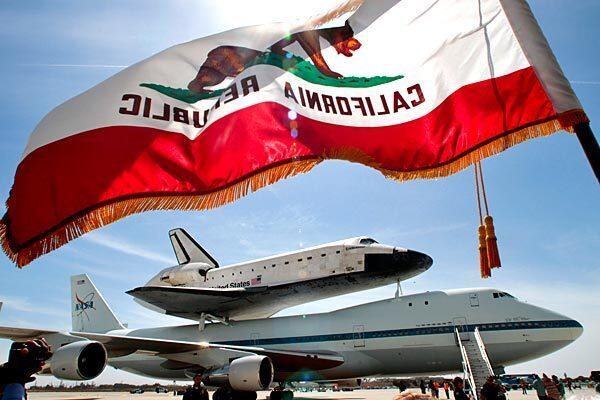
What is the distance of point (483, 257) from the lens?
449 cm

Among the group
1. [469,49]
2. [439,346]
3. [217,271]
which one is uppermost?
[217,271]

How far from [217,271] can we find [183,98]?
23.7 meters

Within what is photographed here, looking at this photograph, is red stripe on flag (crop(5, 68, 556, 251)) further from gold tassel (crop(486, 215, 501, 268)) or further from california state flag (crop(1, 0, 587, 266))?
gold tassel (crop(486, 215, 501, 268))

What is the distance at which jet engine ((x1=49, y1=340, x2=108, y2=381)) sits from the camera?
12.3m

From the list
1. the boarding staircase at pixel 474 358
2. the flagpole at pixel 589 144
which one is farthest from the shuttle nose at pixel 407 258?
the flagpole at pixel 589 144

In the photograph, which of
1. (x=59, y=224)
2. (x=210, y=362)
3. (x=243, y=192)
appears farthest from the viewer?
(x=210, y=362)

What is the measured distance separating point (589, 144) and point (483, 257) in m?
1.63

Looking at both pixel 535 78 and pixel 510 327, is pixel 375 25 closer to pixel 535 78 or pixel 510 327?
pixel 535 78

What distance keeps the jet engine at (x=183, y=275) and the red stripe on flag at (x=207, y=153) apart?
24.6 m

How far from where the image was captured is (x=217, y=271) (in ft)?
91.5

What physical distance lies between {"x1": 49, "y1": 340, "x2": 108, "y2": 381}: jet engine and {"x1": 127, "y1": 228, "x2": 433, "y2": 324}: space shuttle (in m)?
10.4

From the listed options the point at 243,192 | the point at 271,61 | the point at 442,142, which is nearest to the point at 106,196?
the point at 243,192

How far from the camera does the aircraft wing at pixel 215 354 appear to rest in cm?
1803

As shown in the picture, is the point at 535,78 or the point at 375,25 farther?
the point at 375,25
